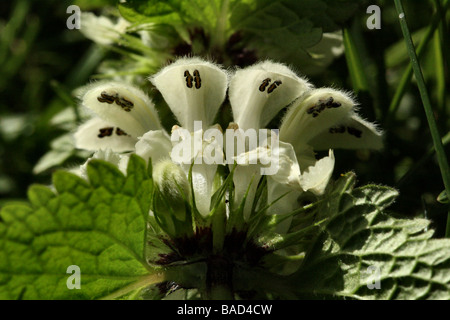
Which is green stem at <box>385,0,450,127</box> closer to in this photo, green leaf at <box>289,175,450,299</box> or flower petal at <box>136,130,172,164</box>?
green leaf at <box>289,175,450,299</box>

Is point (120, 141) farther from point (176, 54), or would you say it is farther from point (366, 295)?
point (366, 295)

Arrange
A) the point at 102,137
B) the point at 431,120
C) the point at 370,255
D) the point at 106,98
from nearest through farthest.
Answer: the point at 370,255, the point at 431,120, the point at 106,98, the point at 102,137

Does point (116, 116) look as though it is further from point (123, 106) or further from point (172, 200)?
point (172, 200)

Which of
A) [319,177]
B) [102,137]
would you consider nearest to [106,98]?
[102,137]

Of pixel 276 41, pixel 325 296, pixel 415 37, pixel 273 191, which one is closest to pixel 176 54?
pixel 276 41

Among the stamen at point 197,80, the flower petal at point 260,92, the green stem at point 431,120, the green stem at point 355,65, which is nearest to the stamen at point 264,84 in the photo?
the flower petal at point 260,92
